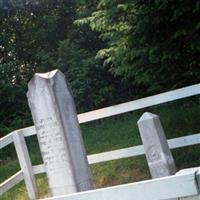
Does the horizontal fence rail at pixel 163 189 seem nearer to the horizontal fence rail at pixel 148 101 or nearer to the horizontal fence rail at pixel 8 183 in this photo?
the horizontal fence rail at pixel 148 101

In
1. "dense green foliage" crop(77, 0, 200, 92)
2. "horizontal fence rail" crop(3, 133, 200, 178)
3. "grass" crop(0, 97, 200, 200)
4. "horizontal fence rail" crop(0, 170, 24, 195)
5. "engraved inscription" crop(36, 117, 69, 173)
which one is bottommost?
"grass" crop(0, 97, 200, 200)

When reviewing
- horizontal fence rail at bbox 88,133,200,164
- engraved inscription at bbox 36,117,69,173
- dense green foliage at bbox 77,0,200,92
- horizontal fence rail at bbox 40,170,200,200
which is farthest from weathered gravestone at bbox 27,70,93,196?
horizontal fence rail at bbox 40,170,200,200

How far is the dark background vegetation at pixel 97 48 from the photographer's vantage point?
884cm

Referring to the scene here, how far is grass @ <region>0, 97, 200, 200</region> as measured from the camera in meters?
8.00

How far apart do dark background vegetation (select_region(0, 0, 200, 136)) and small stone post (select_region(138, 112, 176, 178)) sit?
3060mm

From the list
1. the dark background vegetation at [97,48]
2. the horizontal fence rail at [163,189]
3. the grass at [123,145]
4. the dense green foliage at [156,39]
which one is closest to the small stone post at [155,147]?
the grass at [123,145]

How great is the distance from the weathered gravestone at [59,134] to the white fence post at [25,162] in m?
1.81

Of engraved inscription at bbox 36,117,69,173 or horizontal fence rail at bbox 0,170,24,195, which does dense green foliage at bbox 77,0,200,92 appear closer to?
horizontal fence rail at bbox 0,170,24,195

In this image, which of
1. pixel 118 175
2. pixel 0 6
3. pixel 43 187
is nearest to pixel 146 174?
pixel 118 175

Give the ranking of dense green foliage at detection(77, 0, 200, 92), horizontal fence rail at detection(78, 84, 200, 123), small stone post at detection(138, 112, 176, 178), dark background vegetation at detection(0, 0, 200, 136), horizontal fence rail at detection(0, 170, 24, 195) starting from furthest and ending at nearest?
1. dark background vegetation at detection(0, 0, 200, 136)
2. dense green foliage at detection(77, 0, 200, 92)
3. horizontal fence rail at detection(0, 170, 24, 195)
4. horizontal fence rail at detection(78, 84, 200, 123)
5. small stone post at detection(138, 112, 176, 178)

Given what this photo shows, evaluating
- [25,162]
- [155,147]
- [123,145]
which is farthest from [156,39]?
[155,147]

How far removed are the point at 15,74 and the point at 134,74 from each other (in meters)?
8.67

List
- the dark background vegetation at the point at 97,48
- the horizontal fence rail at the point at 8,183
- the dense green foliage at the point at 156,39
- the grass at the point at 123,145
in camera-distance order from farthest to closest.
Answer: the dark background vegetation at the point at 97,48 → the dense green foliage at the point at 156,39 → the grass at the point at 123,145 → the horizontal fence rail at the point at 8,183

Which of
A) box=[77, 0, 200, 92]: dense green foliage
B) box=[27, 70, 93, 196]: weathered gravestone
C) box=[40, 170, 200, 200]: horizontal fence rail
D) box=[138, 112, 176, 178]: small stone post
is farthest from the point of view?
box=[77, 0, 200, 92]: dense green foliage
